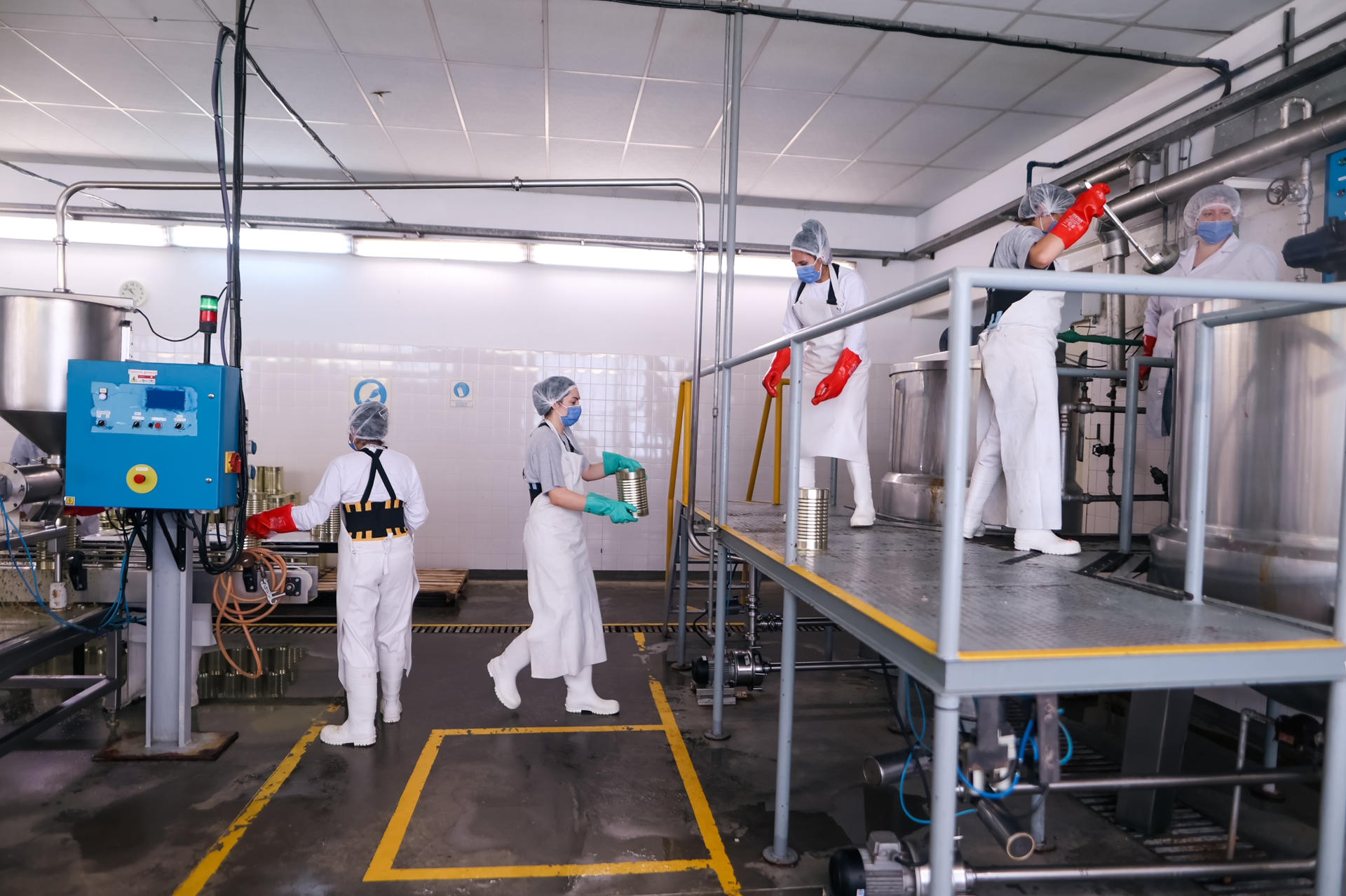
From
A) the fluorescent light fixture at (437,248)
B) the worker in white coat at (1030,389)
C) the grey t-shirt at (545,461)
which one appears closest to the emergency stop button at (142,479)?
the grey t-shirt at (545,461)

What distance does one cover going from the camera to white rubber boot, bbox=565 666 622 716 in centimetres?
402

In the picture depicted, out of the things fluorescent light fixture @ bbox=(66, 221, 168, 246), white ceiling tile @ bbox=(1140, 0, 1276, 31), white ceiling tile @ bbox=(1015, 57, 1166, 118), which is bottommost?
fluorescent light fixture @ bbox=(66, 221, 168, 246)

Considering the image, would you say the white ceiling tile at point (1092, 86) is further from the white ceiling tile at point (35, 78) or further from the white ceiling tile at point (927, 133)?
the white ceiling tile at point (35, 78)

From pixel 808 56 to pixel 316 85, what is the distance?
321 cm

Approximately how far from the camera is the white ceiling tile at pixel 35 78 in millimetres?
4648

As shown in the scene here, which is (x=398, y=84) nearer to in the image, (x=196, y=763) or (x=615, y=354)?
(x=615, y=354)

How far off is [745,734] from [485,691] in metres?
1.54

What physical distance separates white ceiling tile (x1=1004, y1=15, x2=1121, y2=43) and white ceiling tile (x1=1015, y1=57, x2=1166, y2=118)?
217 mm

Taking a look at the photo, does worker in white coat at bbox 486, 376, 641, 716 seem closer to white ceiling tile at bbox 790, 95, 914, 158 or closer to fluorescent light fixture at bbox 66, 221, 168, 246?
white ceiling tile at bbox 790, 95, 914, 158

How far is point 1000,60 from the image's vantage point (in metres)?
4.55

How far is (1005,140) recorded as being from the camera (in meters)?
5.72

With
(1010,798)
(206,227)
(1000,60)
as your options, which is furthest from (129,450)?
(1000,60)

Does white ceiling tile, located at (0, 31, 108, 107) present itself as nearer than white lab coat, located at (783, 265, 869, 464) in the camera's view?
No

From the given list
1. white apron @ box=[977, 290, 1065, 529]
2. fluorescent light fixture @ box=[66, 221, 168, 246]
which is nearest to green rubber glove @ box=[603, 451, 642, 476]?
white apron @ box=[977, 290, 1065, 529]
